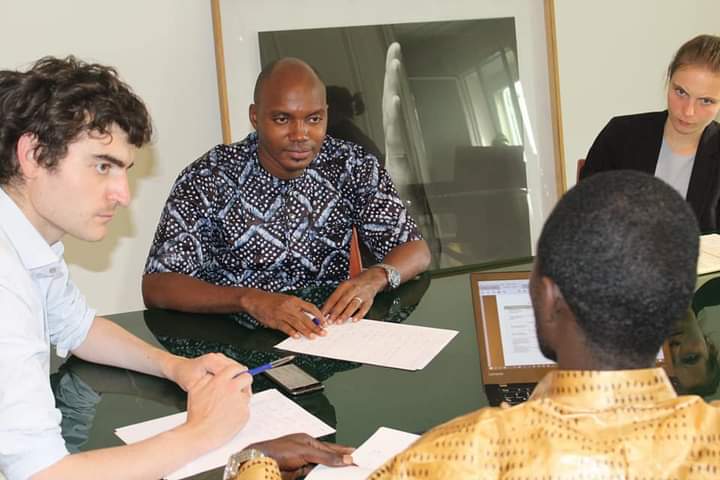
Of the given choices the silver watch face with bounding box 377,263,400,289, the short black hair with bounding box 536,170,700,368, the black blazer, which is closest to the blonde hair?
the black blazer

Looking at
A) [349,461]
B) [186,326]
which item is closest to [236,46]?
[186,326]

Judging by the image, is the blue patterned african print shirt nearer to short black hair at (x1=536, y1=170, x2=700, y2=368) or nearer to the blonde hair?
the blonde hair

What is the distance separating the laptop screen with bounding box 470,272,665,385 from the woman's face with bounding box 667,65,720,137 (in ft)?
4.47

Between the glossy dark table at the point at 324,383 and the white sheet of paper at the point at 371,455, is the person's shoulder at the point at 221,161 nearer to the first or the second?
the glossy dark table at the point at 324,383

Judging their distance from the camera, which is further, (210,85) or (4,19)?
(210,85)

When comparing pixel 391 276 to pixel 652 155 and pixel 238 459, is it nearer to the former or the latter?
pixel 238 459

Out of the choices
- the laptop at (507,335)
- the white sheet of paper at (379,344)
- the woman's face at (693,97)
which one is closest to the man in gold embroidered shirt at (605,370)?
the laptop at (507,335)

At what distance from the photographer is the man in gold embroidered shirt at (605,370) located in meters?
0.70

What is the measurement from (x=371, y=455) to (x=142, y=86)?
7.21 feet

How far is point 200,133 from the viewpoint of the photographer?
10.2ft

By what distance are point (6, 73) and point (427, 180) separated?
218 cm

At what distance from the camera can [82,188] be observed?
1310mm

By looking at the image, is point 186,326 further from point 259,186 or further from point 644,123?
point 644,123

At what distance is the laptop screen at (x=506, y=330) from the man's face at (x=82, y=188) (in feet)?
2.28
